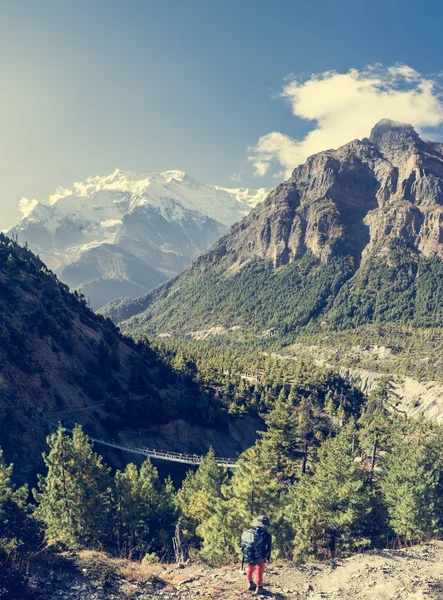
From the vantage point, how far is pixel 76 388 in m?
92.4

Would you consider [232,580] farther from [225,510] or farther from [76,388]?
[76,388]

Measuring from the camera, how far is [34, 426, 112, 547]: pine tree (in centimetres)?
3653

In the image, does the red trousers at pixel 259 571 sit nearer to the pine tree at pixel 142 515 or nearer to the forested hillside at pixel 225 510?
the forested hillside at pixel 225 510

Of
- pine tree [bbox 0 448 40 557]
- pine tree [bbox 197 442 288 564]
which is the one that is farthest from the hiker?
pine tree [bbox 197 442 288 564]

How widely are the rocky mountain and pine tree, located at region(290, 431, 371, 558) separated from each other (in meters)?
46.7

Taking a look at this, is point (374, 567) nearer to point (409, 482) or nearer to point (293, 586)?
point (293, 586)

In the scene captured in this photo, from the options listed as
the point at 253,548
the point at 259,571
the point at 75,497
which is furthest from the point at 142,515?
the point at 253,548

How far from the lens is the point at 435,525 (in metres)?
42.3

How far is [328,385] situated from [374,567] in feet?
385

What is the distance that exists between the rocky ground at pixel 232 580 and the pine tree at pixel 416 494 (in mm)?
14300

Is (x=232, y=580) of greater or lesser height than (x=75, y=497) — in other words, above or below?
below

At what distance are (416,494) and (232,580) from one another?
27508 mm

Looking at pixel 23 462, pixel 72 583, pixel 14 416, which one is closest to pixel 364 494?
pixel 72 583

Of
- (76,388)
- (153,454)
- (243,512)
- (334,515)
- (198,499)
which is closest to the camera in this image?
(243,512)
